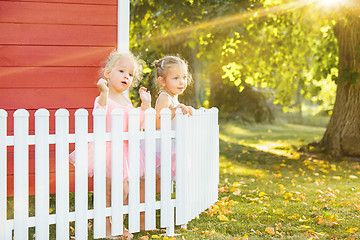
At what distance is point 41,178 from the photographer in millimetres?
3646

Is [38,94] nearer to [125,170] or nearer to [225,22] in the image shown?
[125,170]

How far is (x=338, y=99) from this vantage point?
10.7 metres

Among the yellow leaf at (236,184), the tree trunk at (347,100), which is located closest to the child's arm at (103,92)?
the yellow leaf at (236,184)

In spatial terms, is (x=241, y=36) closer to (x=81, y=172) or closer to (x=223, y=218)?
(x=223, y=218)

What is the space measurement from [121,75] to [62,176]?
43.9 inches

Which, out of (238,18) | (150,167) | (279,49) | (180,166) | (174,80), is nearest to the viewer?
(150,167)

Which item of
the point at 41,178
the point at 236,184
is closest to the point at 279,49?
the point at 236,184

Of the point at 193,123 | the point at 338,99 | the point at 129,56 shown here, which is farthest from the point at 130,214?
the point at 338,99

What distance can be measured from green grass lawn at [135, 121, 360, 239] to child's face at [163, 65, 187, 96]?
4.33 feet

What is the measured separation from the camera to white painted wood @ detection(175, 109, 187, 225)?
13.7 feet

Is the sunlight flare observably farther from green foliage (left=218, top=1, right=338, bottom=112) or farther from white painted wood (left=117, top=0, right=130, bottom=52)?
white painted wood (left=117, top=0, right=130, bottom=52)

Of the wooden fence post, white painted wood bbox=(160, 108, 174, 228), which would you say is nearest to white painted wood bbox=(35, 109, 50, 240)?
the wooden fence post

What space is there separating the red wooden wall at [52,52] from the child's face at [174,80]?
4.08 ft

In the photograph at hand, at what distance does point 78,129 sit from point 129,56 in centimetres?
105
